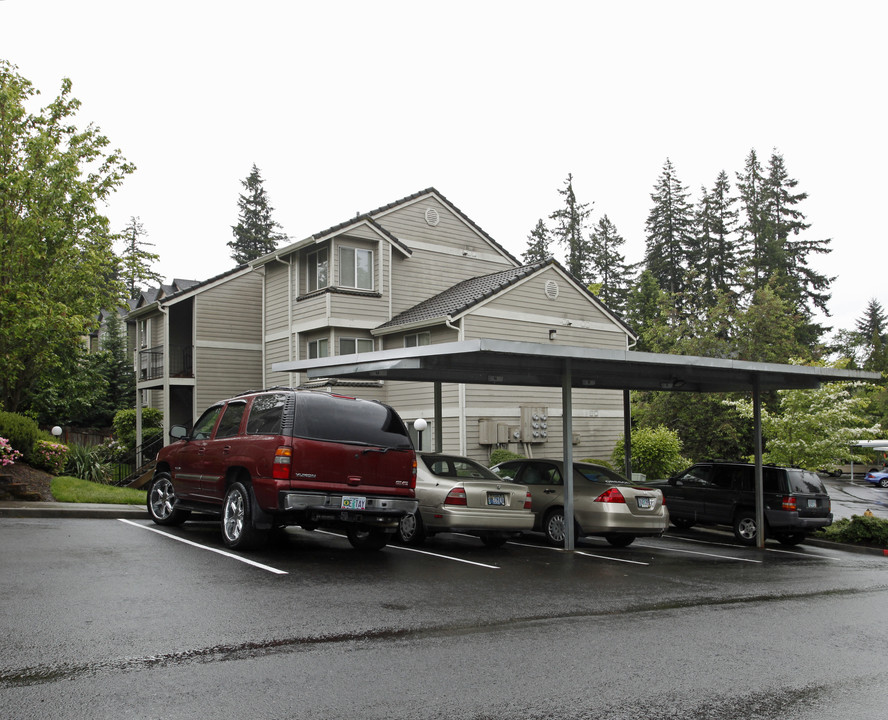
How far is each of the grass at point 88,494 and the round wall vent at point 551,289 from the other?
14828mm

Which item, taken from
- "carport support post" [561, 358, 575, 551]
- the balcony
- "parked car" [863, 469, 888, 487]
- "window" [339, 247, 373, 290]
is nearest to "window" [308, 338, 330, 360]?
"window" [339, 247, 373, 290]

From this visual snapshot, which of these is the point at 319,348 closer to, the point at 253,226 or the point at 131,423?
the point at 131,423

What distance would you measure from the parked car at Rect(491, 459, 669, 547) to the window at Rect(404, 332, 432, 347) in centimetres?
1136

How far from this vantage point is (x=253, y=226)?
63781 mm

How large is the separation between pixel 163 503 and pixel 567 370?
6.82 metres

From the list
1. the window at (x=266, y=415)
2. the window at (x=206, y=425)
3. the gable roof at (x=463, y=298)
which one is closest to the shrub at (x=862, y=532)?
the gable roof at (x=463, y=298)

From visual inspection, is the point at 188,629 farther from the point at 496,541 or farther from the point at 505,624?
the point at 496,541

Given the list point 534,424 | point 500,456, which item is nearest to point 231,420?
point 500,456

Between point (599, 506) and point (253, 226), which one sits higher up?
point (253, 226)

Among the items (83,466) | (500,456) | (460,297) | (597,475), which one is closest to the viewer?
(597,475)

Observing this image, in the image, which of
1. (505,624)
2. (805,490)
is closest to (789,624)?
(505,624)

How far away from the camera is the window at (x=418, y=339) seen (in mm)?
25594

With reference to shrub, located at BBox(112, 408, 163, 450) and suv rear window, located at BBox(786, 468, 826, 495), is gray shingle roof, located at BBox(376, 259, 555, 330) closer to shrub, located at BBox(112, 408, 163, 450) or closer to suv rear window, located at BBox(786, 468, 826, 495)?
suv rear window, located at BBox(786, 468, 826, 495)

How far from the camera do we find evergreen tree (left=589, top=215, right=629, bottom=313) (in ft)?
210
